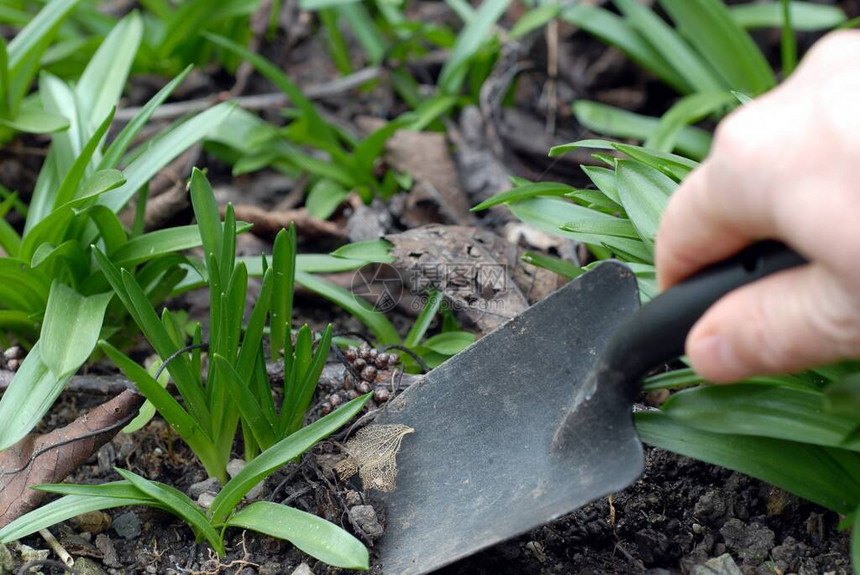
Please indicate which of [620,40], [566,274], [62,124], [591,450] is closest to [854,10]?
[620,40]

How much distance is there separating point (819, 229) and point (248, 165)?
211 cm

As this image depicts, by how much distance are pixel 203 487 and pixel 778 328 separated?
1.26m

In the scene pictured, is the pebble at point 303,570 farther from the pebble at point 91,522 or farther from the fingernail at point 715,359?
the fingernail at point 715,359

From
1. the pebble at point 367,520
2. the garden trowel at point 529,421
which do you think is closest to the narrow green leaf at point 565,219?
the garden trowel at point 529,421

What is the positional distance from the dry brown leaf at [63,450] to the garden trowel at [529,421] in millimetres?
557

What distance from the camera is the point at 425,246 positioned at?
6.86ft

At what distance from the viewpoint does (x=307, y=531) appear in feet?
4.82

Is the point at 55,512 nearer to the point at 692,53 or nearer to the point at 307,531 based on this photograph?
the point at 307,531

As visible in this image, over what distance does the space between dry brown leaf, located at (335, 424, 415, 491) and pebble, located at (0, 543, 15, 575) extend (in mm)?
645

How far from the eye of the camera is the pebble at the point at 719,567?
4.81 feet

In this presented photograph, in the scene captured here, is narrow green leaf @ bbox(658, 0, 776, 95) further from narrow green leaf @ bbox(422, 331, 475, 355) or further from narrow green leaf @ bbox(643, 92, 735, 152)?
narrow green leaf @ bbox(422, 331, 475, 355)

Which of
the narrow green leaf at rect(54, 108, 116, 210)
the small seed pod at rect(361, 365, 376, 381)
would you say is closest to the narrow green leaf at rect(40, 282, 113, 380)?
the narrow green leaf at rect(54, 108, 116, 210)

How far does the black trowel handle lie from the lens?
3.51 ft

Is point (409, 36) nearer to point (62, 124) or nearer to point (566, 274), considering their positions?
A: point (62, 124)
